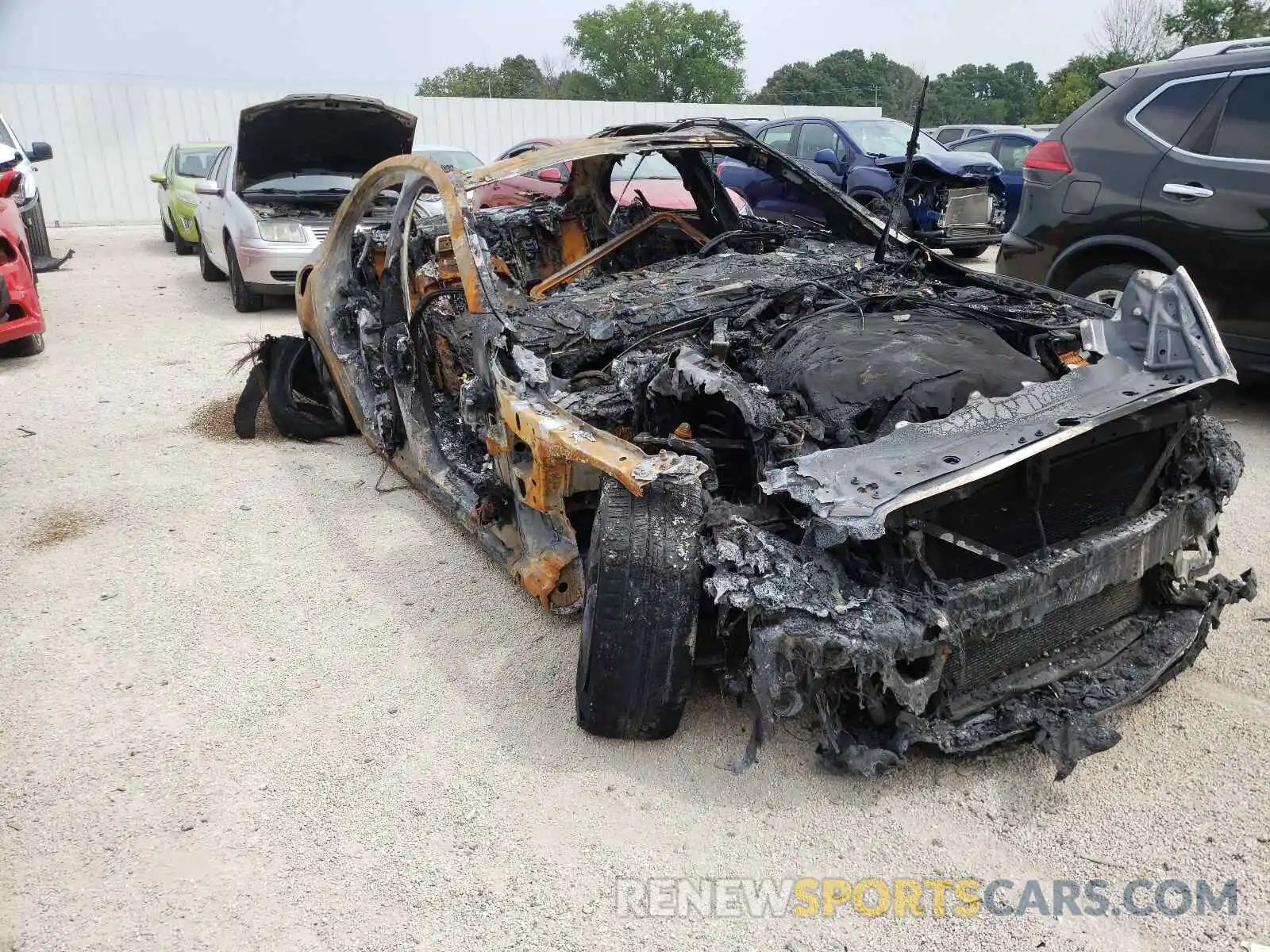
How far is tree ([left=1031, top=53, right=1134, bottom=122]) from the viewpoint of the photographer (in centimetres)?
2922

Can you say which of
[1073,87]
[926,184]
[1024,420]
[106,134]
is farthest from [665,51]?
[1024,420]

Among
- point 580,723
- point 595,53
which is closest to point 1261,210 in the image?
point 580,723

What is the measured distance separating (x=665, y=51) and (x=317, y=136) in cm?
4679

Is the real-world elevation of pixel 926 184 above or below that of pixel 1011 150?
below

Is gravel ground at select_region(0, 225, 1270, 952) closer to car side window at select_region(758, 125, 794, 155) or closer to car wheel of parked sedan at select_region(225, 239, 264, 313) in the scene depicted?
car wheel of parked sedan at select_region(225, 239, 264, 313)

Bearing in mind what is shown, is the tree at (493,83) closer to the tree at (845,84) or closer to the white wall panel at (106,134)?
the tree at (845,84)

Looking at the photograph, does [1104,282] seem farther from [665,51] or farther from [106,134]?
[665,51]

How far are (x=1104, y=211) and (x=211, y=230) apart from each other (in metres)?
8.48

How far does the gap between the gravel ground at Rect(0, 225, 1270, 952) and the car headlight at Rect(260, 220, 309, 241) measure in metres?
5.06

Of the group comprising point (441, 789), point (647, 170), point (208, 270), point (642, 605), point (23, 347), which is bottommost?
point (208, 270)

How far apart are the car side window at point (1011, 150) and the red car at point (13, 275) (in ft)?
39.1

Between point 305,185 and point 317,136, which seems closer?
point 317,136

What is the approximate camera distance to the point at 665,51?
5000cm

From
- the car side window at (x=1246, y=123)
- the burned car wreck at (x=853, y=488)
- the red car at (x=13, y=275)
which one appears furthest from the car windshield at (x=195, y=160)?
the car side window at (x=1246, y=123)
